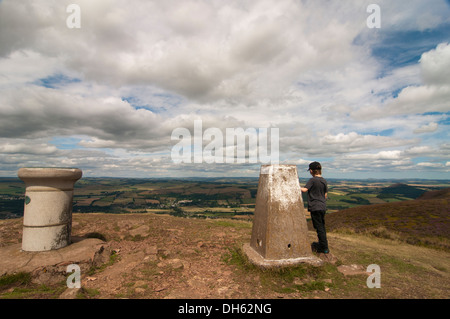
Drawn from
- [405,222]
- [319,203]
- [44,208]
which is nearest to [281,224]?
[319,203]

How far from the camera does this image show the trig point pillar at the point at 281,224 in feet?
17.5

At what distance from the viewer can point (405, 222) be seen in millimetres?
→ 10984

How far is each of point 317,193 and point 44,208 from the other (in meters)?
7.47

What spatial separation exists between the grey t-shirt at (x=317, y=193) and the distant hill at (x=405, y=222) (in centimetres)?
682

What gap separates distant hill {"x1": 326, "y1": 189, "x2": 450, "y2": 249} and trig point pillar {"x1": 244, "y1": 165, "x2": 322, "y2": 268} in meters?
7.36

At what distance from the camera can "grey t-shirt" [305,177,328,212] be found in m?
5.82

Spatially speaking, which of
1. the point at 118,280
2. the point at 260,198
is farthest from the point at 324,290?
the point at 118,280

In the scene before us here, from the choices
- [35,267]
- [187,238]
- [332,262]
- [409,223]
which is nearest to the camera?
[35,267]

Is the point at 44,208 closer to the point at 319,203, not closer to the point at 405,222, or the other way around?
the point at 319,203

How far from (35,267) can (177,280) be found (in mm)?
3214

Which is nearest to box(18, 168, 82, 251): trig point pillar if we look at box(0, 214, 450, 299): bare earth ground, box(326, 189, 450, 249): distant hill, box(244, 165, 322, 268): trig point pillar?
box(0, 214, 450, 299): bare earth ground

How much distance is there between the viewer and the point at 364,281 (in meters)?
4.81

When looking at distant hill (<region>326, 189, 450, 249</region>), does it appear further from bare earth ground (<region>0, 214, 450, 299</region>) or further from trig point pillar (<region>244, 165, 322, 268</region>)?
trig point pillar (<region>244, 165, 322, 268</region>)
